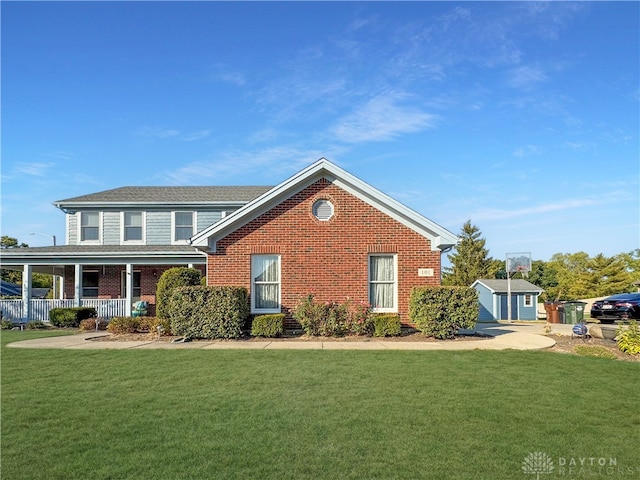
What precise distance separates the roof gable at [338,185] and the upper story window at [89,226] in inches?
468

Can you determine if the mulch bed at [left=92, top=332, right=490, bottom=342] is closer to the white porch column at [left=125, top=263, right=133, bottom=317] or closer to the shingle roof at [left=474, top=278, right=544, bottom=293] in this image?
the white porch column at [left=125, top=263, right=133, bottom=317]

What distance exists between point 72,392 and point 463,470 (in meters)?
5.88

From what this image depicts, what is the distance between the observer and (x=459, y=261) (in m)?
47.9

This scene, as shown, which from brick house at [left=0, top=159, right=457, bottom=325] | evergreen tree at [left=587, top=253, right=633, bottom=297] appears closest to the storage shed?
evergreen tree at [left=587, top=253, right=633, bottom=297]

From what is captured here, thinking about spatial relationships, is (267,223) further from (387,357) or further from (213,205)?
(213,205)

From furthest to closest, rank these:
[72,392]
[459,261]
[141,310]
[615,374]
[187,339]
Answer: [459,261], [141,310], [187,339], [615,374], [72,392]

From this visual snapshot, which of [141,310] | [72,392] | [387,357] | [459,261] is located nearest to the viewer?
[72,392]

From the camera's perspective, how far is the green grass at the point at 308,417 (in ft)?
15.8

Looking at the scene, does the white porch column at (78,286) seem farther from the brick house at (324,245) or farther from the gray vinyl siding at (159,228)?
the brick house at (324,245)

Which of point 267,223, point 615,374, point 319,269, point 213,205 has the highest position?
point 213,205

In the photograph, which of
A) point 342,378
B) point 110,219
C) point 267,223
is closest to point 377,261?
point 267,223

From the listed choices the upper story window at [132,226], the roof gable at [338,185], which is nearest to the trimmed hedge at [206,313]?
the roof gable at [338,185]

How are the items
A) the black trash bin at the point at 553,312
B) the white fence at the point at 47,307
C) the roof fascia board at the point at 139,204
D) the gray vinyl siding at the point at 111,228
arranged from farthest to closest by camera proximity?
the black trash bin at the point at 553,312
the gray vinyl siding at the point at 111,228
the roof fascia board at the point at 139,204
the white fence at the point at 47,307

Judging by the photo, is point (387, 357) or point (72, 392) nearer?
point (72, 392)
